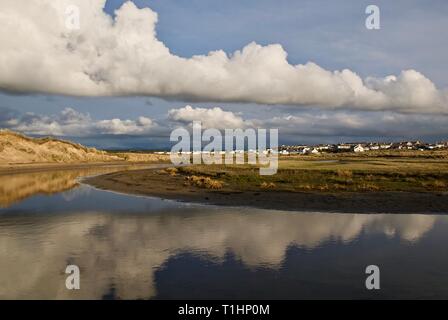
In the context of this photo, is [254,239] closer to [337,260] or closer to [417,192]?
[337,260]

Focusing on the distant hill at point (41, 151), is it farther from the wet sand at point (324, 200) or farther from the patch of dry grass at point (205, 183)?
the wet sand at point (324, 200)

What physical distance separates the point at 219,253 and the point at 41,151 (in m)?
117

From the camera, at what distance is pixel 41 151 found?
122188mm

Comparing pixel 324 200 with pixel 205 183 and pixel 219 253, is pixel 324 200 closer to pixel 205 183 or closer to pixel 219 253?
pixel 205 183

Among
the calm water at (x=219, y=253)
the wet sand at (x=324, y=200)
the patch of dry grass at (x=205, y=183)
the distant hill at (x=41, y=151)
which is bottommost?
the calm water at (x=219, y=253)

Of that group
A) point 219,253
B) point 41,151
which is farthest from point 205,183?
point 41,151

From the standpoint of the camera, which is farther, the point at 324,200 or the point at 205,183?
the point at 205,183

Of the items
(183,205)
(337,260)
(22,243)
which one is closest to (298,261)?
(337,260)

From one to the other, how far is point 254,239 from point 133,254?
600 cm

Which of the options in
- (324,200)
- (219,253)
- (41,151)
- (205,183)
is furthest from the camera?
(41,151)

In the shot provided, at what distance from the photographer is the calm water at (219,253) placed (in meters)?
13.3

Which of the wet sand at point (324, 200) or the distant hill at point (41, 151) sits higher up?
the distant hill at point (41, 151)

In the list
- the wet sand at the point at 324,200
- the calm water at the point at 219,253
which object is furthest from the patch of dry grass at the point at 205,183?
the calm water at the point at 219,253

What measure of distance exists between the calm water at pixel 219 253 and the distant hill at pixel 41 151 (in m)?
86.7
